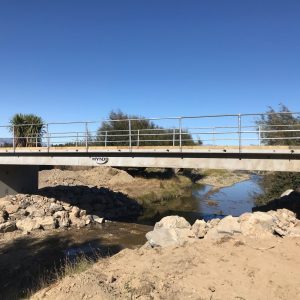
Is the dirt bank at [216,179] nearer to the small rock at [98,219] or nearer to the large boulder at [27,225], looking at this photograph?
the small rock at [98,219]

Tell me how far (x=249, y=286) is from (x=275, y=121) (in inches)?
862

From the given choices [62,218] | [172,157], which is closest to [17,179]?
[62,218]

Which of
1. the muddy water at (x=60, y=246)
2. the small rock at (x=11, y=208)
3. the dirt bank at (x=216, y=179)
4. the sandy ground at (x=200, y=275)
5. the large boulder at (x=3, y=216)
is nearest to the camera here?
the sandy ground at (x=200, y=275)

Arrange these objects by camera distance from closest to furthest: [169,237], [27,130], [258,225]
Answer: [258,225] < [169,237] < [27,130]

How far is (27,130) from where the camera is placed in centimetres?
3284

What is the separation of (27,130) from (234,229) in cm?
2321

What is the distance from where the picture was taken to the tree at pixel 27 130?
1202 inches

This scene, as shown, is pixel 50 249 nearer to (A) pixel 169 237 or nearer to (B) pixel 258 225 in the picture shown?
(A) pixel 169 237

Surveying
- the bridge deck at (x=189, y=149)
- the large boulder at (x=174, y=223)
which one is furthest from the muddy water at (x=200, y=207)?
the large boulder at (x=174, y=223)

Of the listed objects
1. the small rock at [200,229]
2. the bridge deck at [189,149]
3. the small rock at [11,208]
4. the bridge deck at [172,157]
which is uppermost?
the bridge deck at [189,149]

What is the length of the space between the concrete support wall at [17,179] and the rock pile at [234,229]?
51.1 feet

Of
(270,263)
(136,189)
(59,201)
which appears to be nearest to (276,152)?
(270,263)

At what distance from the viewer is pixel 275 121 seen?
30.1 m

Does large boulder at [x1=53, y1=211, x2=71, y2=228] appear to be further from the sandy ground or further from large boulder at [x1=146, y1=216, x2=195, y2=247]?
the sandy ground
